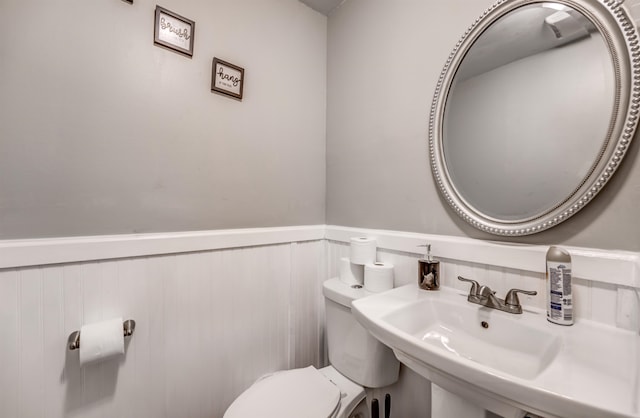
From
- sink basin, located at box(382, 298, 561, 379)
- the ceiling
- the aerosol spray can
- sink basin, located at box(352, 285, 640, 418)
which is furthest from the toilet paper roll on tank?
the ceiling

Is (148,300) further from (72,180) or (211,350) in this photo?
(72,180)

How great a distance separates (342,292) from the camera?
1123 mm

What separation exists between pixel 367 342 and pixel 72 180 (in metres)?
1.23

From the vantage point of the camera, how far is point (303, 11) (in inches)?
57.4

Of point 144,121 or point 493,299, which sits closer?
point 493,299

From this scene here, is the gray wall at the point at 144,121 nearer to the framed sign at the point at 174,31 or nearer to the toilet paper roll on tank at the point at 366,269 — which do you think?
the framed sign at the point at 174,31

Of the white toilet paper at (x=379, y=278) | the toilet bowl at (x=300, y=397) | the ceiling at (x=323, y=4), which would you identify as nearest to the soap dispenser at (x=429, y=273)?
the white toilet paper at (x=379, y=278)

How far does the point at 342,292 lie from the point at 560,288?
0.71m

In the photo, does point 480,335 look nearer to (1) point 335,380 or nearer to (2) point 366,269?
(2) point 366,269

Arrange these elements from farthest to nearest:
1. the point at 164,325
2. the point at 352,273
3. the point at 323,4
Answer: the point at 323,4, the point at 352,273, the point at 164,325

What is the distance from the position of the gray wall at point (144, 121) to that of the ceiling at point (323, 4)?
0.04m

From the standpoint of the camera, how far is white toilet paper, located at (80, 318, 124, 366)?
81 cm

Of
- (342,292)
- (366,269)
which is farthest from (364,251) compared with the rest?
(342,292)

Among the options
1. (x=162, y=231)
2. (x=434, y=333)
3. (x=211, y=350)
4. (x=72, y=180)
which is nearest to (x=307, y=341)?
(x=211, y=350)
